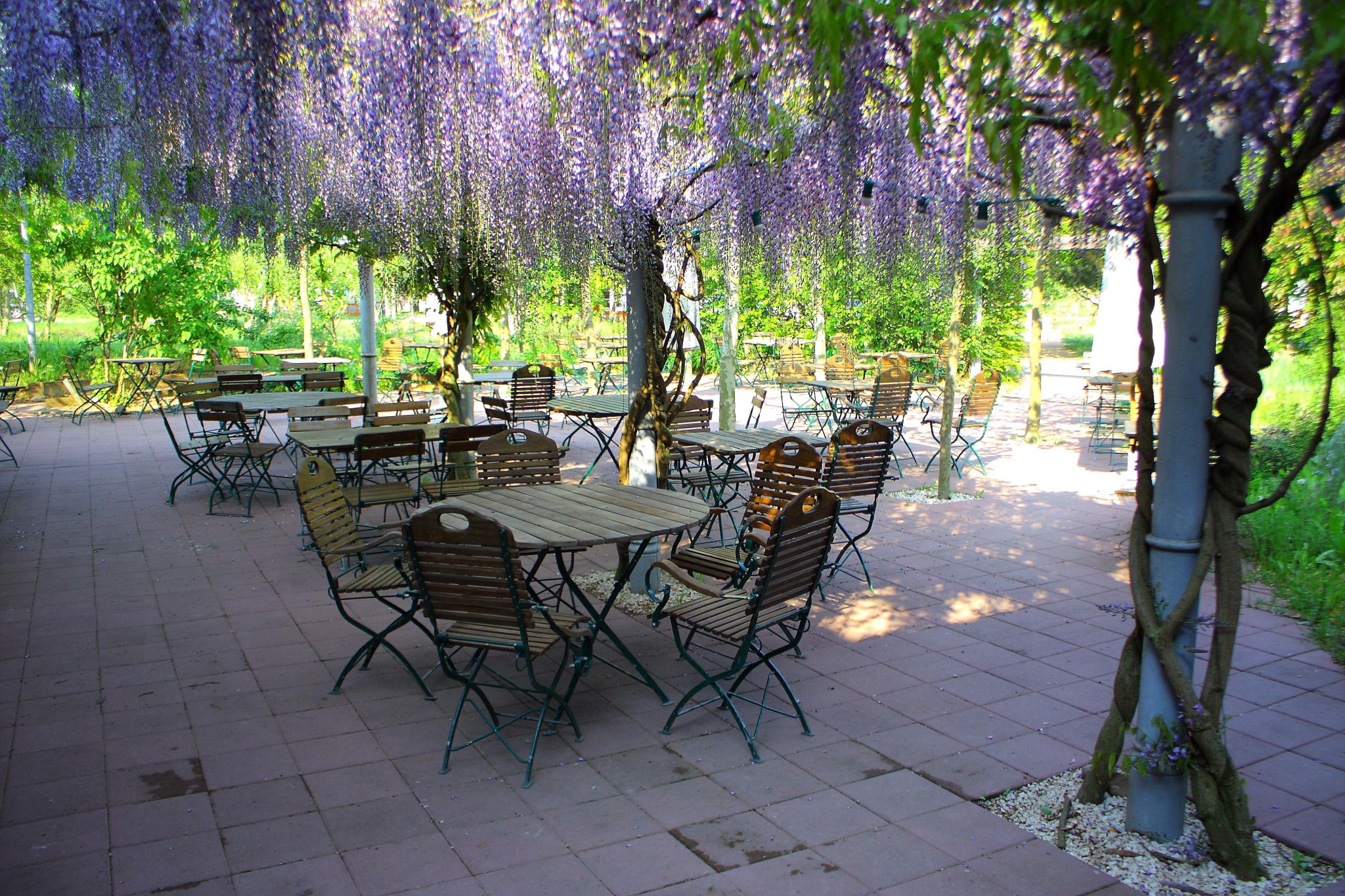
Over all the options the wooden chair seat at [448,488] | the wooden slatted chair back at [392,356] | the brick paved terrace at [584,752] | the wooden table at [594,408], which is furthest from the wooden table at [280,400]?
the wooden slatted chair back at [392,356]

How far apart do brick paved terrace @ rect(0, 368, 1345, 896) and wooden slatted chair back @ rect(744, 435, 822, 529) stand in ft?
2.13

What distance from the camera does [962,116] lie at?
193 inches

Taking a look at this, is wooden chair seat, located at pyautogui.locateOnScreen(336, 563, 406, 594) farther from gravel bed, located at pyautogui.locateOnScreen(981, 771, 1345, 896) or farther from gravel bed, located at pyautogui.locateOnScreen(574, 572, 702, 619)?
gravel bed, located at pyautogui.locateOnScreen(981, 771, 1345, 896)

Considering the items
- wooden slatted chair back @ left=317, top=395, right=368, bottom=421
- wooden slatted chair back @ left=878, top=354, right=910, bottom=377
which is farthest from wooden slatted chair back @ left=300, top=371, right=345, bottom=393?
wooden slatted chair back @ left=878, top=354, right=910, bottom=377

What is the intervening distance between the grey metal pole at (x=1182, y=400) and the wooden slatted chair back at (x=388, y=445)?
4671mm

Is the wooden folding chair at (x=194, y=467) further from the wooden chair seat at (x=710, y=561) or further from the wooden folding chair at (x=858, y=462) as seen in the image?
the wooden folding chair at (x=858, y=462)

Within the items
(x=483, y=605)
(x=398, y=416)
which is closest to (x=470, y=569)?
(x=483, y=605)

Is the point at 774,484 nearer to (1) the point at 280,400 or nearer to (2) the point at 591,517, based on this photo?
(2) the point at 591,517

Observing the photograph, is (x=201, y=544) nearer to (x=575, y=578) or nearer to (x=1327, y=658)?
(x=575, y=578)

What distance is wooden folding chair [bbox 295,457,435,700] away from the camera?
3.96 meters

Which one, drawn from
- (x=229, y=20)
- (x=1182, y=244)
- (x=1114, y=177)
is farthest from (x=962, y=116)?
(x=229, y=20)

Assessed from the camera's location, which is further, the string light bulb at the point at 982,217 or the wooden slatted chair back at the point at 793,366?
the wooden slatted chair back at the point at 793,366

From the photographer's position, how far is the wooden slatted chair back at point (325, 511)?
4.06 meters

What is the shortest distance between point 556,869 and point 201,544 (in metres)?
4.70
